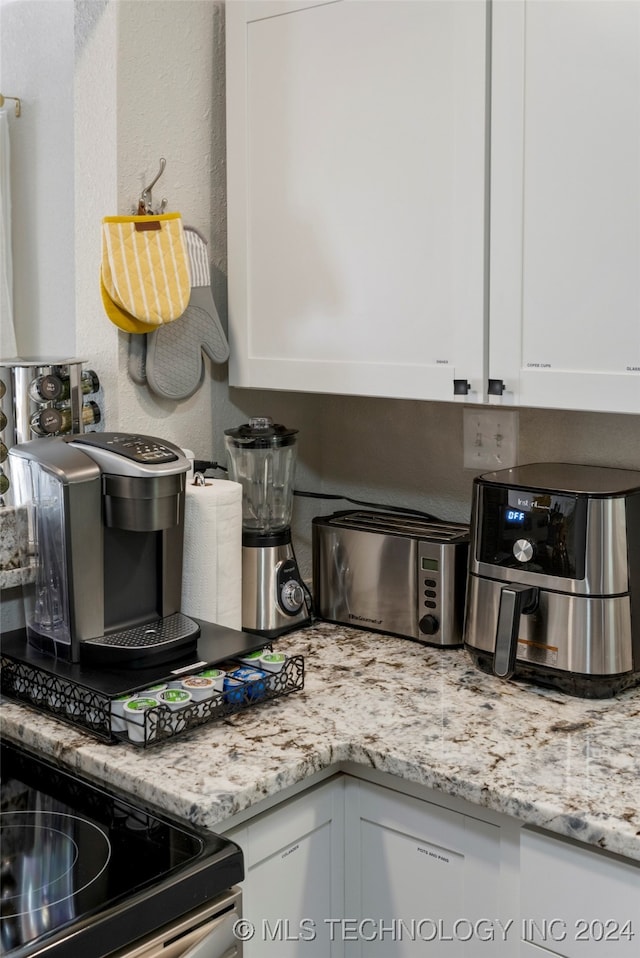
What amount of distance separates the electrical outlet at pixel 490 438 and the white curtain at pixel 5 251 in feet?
3.31

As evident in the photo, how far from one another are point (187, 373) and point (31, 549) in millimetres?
512

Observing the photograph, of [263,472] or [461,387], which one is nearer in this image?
[461,387]

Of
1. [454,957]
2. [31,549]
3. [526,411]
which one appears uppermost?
[526,411]

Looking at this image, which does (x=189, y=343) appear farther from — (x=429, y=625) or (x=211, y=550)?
(x=429, y=625)

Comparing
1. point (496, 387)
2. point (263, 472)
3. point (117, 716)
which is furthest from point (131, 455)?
point (496, 387)

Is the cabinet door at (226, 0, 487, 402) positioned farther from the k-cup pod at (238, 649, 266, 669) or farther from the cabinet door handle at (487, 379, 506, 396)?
the k-cup pod at (238, 649, 266, 669)

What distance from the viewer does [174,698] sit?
1399mm

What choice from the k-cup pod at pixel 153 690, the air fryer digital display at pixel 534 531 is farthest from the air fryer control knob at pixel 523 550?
the k-cup pod at pixel 153 690

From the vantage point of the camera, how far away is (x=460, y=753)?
136 cm

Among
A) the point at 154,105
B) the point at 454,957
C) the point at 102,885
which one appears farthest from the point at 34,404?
the point at 454,957

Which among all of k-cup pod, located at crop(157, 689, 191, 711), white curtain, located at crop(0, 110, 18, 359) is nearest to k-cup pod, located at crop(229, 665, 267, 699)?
k-cup pod, located at crop(157, 689, 191, 711)

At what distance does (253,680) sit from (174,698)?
142 millimetres

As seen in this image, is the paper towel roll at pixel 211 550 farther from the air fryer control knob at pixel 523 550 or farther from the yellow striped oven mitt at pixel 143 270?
the air fryer control knob at pixel 523 550

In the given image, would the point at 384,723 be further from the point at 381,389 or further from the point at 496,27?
the point at 496,27
